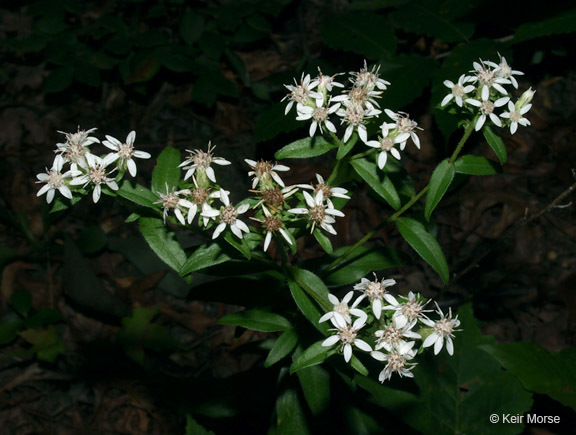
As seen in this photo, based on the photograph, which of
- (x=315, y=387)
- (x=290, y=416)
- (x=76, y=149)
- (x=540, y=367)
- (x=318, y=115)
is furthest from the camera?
(x=540, y=367)

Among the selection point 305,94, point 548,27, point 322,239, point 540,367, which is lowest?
point 540,367

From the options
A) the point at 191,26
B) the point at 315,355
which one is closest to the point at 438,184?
the point at 315,355

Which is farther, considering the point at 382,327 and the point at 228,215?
the point at 382,327

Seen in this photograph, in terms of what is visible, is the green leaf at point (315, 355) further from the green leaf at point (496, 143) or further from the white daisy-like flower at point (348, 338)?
the green leaf at point (496, 143)

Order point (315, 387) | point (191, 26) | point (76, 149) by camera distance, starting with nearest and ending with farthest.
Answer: point (76, 149) < point (315, 387) < point (191, 26)

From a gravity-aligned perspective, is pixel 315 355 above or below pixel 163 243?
below

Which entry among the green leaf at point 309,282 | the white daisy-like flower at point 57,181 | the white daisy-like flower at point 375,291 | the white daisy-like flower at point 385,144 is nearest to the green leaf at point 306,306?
the green leaf at point 309,282

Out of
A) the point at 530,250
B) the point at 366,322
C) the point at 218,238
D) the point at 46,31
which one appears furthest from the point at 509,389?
the point at 46,31

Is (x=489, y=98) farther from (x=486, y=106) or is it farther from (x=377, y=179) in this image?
(x=377, y=179)
